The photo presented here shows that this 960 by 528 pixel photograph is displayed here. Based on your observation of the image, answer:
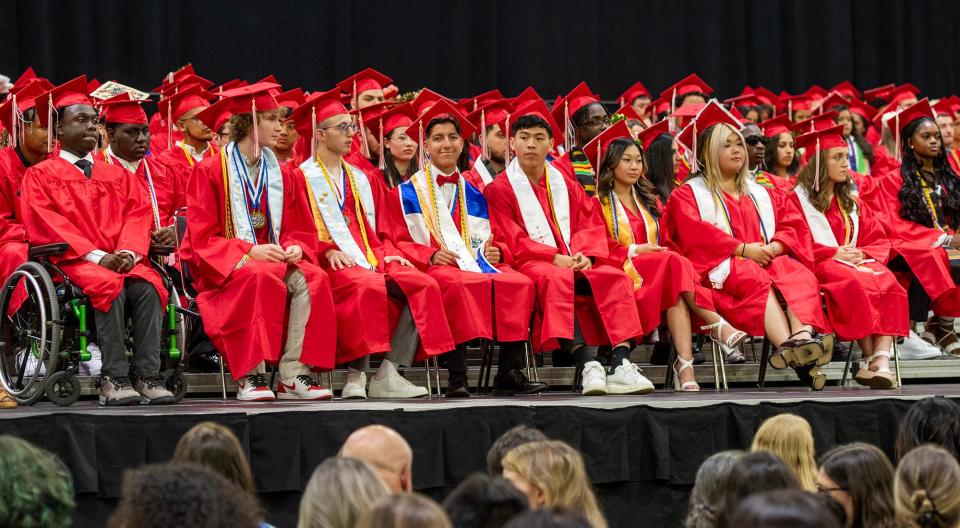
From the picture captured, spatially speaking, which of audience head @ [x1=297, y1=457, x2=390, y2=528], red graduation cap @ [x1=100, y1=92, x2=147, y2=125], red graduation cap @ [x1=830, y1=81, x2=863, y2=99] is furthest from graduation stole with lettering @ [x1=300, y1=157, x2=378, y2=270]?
Answer: red graduation cap @ [x1=830, y1=81, x2=863, y2=99]

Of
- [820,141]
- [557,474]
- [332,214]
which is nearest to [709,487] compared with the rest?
[557,474]

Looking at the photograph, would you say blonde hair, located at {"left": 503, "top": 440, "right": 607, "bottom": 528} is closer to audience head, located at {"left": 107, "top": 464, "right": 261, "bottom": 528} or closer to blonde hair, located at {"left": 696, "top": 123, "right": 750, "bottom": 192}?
audience head, located at {"left": 107, "top": 464, "right": 261, "bottom": 528}

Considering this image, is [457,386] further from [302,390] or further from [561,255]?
[561,255]

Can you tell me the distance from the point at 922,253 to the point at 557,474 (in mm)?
4445

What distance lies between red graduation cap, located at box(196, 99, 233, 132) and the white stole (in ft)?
10.5

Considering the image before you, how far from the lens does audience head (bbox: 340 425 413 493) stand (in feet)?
10.2

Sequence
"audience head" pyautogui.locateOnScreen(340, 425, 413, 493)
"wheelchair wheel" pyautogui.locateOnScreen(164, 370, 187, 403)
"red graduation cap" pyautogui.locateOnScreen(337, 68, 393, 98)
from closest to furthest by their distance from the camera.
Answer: "audience head" pyautogui.locateOnScreen(340, 425, 413, 493), "wheelchair wheel" pyautogui.locateOnScreen(164, 370, 187, 403), "red graduation cap" pyautogui.locateOnScreen(337, 68, 393, 98)

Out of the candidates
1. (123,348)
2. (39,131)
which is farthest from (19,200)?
(123,348)

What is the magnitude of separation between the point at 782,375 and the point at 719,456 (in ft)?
12.1

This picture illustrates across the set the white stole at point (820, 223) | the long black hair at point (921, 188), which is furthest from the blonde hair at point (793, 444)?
the long black hair at point (921, 188)

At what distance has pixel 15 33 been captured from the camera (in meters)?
9.66

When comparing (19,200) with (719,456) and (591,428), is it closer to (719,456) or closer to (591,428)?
(591,428)

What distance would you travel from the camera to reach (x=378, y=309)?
18.7 ft

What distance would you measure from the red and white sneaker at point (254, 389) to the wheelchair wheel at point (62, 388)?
0.69m
